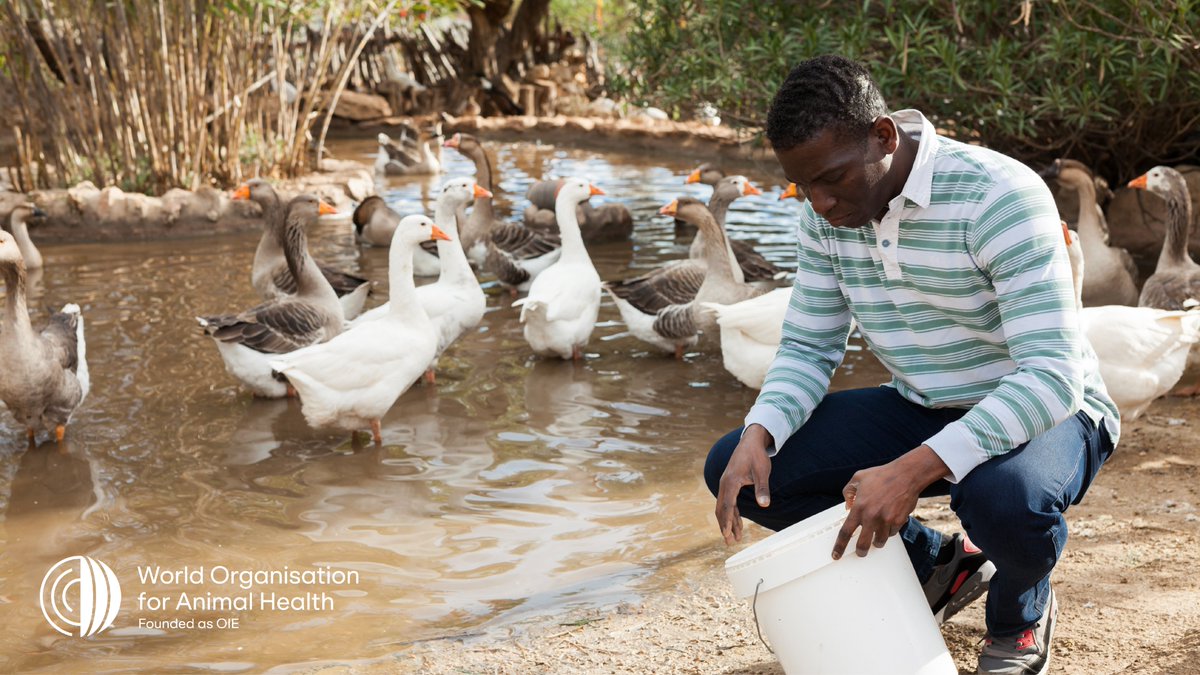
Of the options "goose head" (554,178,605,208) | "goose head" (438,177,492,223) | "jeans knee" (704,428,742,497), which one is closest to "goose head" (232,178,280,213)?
"goose head" (438,177,492,223)

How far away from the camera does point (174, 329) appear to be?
7898mm

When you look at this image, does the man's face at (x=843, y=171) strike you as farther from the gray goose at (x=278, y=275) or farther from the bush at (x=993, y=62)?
the gray goose at (x=278, y=275)

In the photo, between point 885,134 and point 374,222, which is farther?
point 374,222

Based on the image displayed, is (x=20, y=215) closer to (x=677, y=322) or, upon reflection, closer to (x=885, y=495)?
(x=677, y=322)

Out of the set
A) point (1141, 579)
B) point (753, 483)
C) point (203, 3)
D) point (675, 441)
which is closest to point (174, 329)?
point (675, 441)

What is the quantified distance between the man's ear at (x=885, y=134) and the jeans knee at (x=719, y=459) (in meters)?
0.93

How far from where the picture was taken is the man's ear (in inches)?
104

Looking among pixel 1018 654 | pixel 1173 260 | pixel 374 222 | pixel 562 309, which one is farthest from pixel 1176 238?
pixel 374 222

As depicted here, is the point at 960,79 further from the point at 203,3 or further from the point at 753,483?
the point at 203,3

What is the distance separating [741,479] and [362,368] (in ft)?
10.3

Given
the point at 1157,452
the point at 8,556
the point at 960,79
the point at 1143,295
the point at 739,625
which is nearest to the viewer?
the point at 739,625

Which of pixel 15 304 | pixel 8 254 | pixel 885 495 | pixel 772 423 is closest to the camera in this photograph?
pixel 885 495

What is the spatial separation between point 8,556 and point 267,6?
912cm

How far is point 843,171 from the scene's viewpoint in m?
2.66
